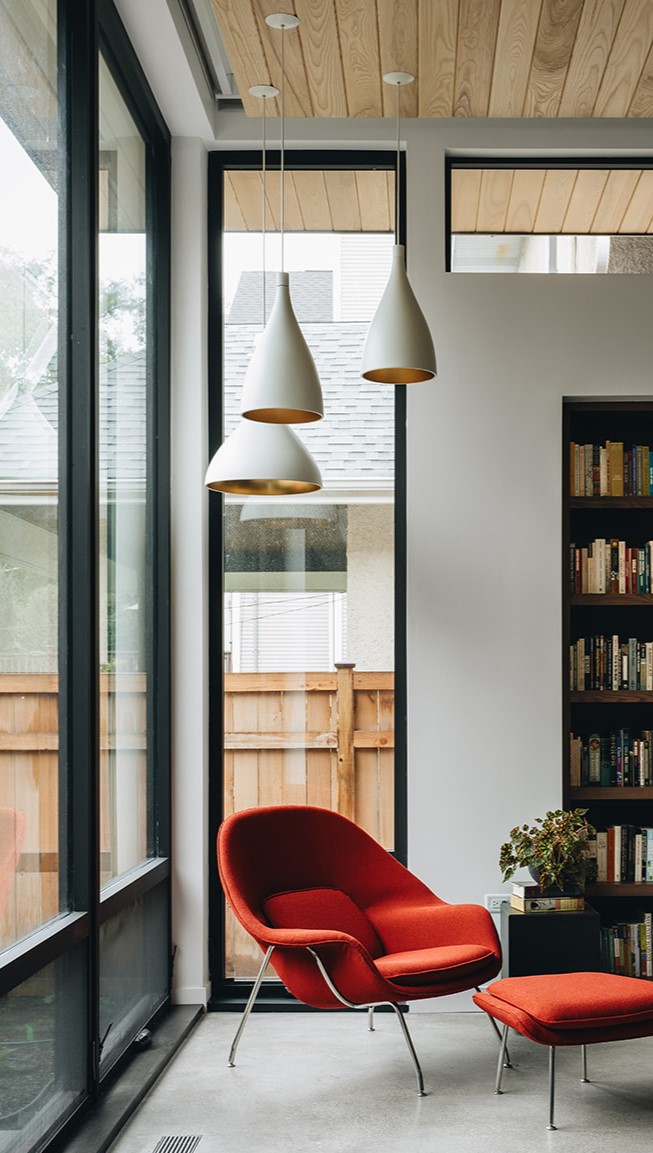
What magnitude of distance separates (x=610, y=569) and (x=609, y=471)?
16.1 inches

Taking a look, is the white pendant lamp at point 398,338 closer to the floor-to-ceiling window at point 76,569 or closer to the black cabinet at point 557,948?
the floor-to-ceiling window at point 76,569

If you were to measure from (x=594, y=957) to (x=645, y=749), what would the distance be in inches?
36.9

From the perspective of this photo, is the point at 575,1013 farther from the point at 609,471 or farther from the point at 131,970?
the point at 609,471

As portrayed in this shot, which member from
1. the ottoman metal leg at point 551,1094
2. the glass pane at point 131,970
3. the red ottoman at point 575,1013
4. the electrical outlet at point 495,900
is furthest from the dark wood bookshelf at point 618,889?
the glass pane at point 131,970

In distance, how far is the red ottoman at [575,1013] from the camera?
3471 mm

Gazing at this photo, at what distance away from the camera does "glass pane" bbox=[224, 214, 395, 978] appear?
16.3 feet

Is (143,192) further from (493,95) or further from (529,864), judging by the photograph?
(529,864)

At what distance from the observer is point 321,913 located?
4.29 meters

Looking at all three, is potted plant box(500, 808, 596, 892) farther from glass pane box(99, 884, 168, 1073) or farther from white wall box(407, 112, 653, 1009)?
glass pane box(99, 884, 168, 1073)

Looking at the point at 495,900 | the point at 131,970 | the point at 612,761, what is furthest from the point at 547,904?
the point at 131,970

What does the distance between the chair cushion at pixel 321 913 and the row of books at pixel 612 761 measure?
3.69 feet

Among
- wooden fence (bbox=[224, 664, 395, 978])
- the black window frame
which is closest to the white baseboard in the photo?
wooden fence (bbox=[224, 664, 395, 978])

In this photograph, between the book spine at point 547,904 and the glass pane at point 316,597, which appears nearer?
the book spine at point 547,904

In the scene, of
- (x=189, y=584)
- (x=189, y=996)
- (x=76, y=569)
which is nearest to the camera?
(x=76, y=569)
